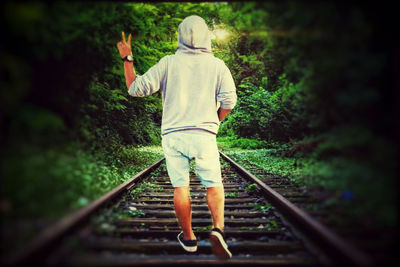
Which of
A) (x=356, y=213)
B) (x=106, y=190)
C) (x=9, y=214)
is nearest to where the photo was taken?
(x=9, y=214)

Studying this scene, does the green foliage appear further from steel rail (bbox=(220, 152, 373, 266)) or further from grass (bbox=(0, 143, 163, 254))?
grass (bbox=(0, 143, 163, 254))

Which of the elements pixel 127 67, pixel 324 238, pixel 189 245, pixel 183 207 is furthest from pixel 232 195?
pixel 127 67

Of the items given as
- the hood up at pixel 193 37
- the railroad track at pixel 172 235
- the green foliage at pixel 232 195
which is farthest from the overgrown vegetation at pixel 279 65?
the green foliage at pixel 232 195

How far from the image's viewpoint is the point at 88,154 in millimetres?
3125

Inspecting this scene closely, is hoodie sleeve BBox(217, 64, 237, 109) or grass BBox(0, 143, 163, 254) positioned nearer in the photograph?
grass BBox(0, 143, 163, 254)

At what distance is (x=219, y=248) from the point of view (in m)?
2.33

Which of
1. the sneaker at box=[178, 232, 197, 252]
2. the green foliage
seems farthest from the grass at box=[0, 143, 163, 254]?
the green foliage

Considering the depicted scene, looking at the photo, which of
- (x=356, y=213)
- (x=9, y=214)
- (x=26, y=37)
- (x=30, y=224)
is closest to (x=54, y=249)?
(x=30, y=224)

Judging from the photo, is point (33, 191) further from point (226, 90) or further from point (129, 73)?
point (226, 90)

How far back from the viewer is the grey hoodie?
2.60m

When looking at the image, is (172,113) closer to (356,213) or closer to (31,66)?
(31,66)

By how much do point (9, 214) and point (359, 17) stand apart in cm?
236

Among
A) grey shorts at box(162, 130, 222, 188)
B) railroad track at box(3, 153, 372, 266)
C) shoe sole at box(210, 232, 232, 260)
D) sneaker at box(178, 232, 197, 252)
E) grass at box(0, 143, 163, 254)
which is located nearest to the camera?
grass at box(0, 143, 163, 254)

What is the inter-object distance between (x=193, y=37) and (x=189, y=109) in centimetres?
71
